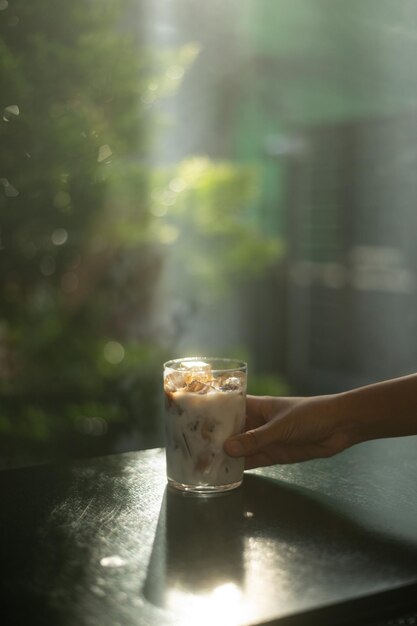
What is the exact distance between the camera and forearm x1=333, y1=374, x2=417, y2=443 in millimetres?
1073

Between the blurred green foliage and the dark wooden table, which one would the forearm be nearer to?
the dark wooden table

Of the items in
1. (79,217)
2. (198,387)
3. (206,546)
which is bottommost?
(206,546)

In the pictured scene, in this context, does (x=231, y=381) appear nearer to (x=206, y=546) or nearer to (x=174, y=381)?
(x=174, y=381)

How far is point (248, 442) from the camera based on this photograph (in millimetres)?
1010

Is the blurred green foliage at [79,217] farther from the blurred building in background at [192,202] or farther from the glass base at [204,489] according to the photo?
the glass base at [204,489]

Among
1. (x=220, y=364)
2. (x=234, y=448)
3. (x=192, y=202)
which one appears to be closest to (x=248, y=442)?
(x=234, y=448)

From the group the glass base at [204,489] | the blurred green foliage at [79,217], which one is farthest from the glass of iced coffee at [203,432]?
the blurred green foliage at [79,217]

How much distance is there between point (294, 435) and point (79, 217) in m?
1.87

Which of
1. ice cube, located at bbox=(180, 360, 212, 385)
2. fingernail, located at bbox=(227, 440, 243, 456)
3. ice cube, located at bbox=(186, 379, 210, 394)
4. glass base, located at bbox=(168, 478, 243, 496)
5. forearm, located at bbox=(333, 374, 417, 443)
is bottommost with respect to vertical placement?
glass base, located at bbox=(168, 478, 243, 496)

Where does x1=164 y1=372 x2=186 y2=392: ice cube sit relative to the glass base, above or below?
above

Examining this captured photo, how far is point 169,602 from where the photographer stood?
27.7 inches

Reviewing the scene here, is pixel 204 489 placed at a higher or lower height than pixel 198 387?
lower

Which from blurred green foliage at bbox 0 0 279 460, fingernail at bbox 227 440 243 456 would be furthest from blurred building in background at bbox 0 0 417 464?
fingernail at bbox 227 440 243 456

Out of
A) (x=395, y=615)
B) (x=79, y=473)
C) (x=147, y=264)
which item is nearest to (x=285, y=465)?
(x=79, y=473)
